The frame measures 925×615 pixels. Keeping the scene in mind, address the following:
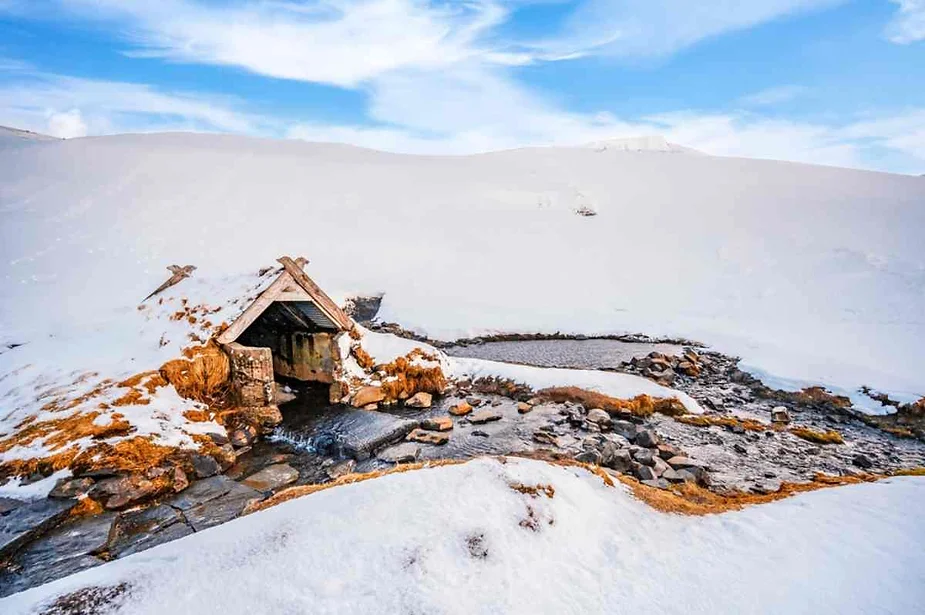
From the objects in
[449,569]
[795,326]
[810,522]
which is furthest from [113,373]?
[795,326]

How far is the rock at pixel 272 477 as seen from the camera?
806 centimetres

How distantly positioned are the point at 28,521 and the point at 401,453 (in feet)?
19.1

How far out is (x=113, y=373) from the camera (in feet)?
33.0

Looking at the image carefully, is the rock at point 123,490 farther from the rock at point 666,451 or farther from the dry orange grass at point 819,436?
the dry orange grass at point 819,436

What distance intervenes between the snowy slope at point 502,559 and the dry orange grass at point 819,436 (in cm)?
723

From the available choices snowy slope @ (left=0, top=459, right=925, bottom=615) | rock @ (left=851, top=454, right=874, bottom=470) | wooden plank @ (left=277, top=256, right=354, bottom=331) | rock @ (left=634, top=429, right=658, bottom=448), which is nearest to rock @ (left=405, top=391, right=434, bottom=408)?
wooden plank @ (left=277, top=256, right=354, bottom=331)

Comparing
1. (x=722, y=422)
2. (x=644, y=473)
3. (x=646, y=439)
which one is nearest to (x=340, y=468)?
(x=644, y=473)

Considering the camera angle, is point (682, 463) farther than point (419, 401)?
No

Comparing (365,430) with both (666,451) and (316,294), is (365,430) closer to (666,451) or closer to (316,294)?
(316,294)

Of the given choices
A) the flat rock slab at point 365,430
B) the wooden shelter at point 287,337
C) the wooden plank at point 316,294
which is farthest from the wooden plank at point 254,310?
the flat rock slab at point 365,430

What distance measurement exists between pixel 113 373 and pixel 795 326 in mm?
29167

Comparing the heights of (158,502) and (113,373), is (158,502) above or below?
below

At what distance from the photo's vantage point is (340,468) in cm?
885

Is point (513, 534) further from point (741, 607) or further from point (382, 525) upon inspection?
point (741, 607)
